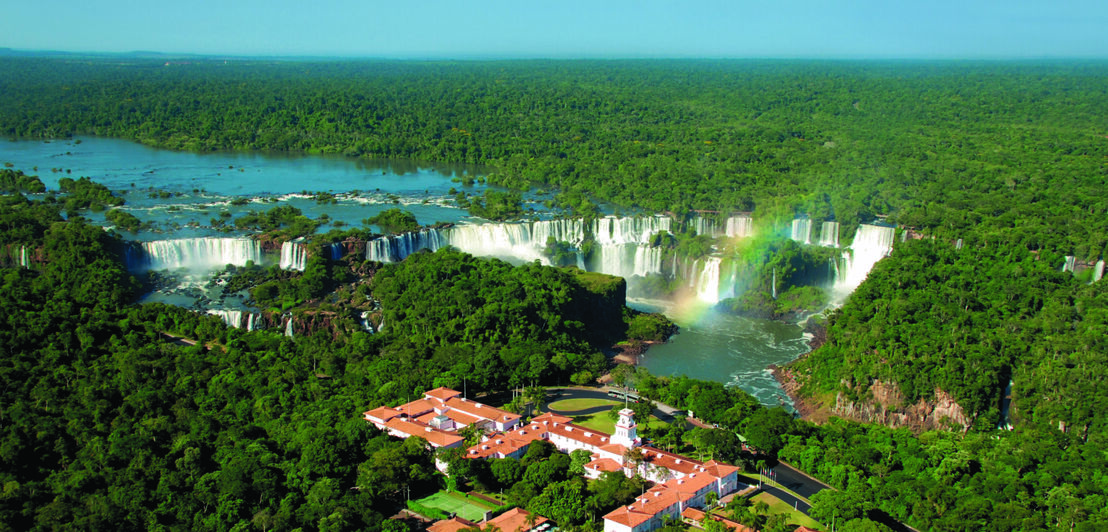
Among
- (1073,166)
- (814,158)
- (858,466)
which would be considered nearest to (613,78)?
(814,158)

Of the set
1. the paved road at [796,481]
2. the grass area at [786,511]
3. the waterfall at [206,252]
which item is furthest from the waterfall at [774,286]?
the waterfall at [206,252]

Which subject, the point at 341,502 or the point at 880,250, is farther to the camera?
the point at 880,250

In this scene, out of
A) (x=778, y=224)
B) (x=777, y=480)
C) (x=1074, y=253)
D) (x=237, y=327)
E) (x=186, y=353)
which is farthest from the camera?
(x=778, y=224)

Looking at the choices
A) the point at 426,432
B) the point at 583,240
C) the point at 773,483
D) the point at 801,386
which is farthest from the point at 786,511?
the point at 583,240

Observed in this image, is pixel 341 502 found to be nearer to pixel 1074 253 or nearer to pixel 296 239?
pixel 296 239

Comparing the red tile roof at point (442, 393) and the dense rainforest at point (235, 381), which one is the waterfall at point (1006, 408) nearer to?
the dense rainforest at point (235, 381)

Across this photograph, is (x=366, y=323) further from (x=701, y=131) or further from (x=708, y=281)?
(x=701, y=131)

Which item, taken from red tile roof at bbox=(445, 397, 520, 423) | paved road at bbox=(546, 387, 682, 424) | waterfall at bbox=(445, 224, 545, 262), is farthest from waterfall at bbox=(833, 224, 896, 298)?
red tile roof at bbox=(445, 397, 520, 423)
